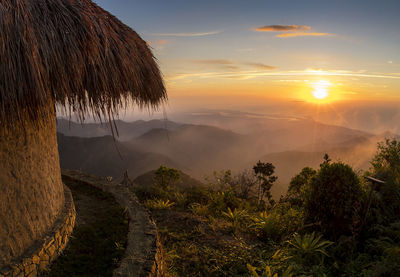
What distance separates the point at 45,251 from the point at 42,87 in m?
2.15

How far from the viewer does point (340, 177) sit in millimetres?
4789

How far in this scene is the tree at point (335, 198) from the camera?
466 cm

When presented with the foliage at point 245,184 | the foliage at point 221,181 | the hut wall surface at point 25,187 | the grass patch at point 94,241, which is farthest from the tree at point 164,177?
the hut wall surface at point 25,187

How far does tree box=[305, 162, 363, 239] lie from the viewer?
4.66 m

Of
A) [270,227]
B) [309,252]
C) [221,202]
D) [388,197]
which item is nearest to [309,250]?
[309,252]

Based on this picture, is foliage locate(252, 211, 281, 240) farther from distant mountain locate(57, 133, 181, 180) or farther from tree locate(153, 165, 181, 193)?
distant mountain locate(57, 133, 181, 180)

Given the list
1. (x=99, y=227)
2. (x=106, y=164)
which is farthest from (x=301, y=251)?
(x=106, y=164)

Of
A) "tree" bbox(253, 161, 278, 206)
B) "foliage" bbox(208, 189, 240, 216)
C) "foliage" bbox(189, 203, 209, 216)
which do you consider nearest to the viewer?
"foliage" bbox(189, 203, 209, 216)

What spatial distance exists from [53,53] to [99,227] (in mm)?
3095

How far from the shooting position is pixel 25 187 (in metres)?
2.83

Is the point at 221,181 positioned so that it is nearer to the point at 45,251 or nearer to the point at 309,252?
the point at 309,252

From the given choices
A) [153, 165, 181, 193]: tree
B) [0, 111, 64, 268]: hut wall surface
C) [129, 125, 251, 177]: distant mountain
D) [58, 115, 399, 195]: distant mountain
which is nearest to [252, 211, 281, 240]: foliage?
[153, 165, 181, 193]: tree

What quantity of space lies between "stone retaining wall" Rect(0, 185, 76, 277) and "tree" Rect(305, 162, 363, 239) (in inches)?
188

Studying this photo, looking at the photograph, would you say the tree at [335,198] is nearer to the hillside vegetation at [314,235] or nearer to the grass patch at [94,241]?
the hillside vegetation at [314,235]
